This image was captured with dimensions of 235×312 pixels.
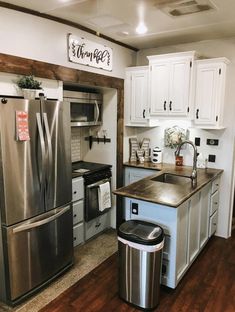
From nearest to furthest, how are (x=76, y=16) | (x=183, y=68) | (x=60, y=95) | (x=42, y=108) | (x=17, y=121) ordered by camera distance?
1. (x=17, y=121)
2. (x=42, y=108)
3. (x=76, y=16)
4. (x=60, y=95)
5. (x=183, y=68)

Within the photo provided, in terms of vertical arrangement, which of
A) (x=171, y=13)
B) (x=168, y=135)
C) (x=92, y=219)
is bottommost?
(x=92, y=219)

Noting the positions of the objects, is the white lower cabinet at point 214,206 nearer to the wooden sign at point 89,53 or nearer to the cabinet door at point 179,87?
the cabinet door at point 179,87

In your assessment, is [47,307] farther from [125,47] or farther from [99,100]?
[125,47]

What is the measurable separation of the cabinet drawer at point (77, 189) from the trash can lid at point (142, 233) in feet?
3.29

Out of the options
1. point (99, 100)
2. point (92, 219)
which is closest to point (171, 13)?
point (99, 100)

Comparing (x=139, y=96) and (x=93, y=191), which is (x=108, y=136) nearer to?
(x=139, y=96)

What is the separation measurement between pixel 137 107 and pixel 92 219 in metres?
1.76

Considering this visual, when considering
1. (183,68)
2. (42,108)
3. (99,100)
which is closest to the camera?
(42,108)

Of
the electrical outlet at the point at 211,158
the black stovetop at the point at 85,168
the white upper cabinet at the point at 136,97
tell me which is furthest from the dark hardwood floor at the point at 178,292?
the white upper cabinet at the point at 136,97

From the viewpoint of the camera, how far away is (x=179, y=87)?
3.46 m

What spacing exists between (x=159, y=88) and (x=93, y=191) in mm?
1689

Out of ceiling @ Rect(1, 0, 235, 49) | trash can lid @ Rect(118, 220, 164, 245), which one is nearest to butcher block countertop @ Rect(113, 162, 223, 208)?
trash can lid @ Rect(118, 220, 164, 245)

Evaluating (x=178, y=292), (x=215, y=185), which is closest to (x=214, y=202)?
(x=215, y=185)

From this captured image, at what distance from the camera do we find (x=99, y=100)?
388 cm
